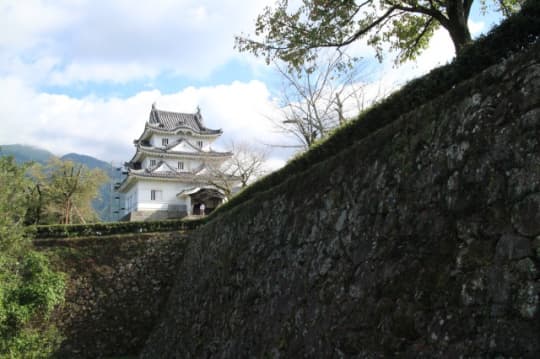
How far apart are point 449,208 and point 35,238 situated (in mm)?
19332

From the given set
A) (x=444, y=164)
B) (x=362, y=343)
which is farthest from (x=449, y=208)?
(x=362, y=343)

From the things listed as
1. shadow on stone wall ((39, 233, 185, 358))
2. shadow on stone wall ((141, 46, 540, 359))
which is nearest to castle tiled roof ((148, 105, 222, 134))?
shadow on stone wall ((39, 233, 185, 358))

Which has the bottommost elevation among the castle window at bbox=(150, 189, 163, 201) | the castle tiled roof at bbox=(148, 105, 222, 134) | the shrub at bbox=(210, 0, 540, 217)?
the shrub at bbox=(210, 0, 540, 217)

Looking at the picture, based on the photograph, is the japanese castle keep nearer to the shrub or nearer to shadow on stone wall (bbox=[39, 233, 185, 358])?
shadow on stone wall (bbox=[39, 233, 185, 358])

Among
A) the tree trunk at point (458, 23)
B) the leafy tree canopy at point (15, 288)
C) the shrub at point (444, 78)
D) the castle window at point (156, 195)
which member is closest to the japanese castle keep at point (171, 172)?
the castle window at point (156, 195)

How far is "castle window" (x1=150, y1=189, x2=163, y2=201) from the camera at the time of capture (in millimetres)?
34688

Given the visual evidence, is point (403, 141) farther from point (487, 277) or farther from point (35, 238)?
point (35, 238)

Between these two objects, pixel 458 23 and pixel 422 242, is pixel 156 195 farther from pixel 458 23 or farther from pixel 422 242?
pixel 422 242

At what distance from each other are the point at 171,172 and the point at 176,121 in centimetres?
710

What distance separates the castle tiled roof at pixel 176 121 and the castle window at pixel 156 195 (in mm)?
6253

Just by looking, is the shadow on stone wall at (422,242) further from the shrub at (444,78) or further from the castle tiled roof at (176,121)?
the castle tiled roof at (176,121)

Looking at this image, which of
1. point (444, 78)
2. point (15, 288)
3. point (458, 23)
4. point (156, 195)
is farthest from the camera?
point (156, 195)

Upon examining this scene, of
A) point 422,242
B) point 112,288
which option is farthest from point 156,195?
point 422,242

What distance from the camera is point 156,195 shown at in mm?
34844
